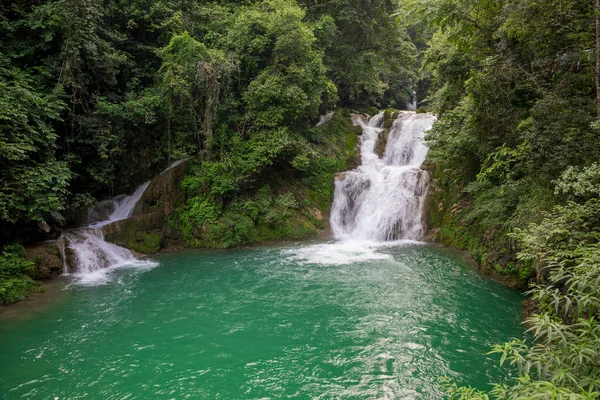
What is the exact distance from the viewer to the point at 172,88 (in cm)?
1459

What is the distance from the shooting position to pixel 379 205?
16.0 metres

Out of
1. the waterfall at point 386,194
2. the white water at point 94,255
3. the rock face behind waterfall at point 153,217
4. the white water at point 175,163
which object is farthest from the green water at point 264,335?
the white water at point 175,163

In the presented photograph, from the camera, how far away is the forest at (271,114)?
701cm

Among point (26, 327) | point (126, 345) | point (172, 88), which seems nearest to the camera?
point (126, 345)

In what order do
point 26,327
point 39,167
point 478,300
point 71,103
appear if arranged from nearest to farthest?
point 26,327
point 478,300
point 39,167
point 71,103

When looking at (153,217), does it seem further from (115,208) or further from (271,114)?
(271,114)

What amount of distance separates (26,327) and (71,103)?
29.9 ft

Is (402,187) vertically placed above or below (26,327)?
above

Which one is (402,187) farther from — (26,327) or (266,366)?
(26,327)

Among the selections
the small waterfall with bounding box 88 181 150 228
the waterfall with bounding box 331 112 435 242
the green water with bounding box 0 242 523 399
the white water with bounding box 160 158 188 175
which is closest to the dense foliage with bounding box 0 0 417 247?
the white water with bounding box 160 158 188 175

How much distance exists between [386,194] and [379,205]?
2.06 feet

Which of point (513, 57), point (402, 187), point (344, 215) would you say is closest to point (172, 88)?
point (344, 215)

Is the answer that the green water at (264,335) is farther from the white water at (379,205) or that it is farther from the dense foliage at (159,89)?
the dense foliage at (159,89)

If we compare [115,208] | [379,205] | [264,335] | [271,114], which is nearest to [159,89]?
[271,114]
